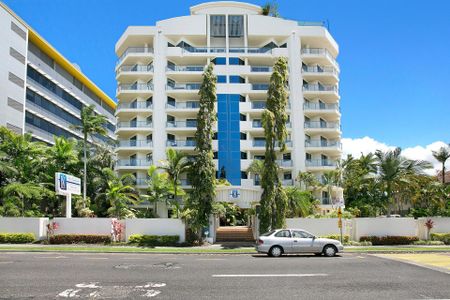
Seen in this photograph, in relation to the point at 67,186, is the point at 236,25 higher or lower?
higher

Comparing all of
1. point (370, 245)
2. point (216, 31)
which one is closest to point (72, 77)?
point (216, 31)

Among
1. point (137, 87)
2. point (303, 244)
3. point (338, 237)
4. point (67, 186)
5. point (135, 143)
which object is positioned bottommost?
point (338, 237)

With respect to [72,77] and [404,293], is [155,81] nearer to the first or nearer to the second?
[72,77]

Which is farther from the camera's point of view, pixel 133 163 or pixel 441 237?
pixel 133 163

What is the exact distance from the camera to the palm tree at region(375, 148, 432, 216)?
40031 millimetres

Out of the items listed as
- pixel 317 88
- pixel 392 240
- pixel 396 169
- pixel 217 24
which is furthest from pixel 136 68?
pixel 392 240

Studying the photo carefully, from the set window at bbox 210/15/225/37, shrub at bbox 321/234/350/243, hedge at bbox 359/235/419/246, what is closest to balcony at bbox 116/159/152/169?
window at bbox 210/15/225/37

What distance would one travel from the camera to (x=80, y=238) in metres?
33.7

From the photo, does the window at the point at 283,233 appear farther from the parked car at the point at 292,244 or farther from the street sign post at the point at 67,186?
the street sign post at the point at 67,186

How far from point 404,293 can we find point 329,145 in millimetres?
46816

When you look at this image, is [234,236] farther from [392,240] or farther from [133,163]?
[133,163]

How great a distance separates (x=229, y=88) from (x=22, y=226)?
30640mm

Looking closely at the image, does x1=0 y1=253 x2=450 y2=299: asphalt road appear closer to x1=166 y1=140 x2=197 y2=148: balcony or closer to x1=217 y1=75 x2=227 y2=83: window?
x1=166 y1=140 x2=197 y2=148: balcony

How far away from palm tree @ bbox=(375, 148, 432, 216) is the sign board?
25850 mm
